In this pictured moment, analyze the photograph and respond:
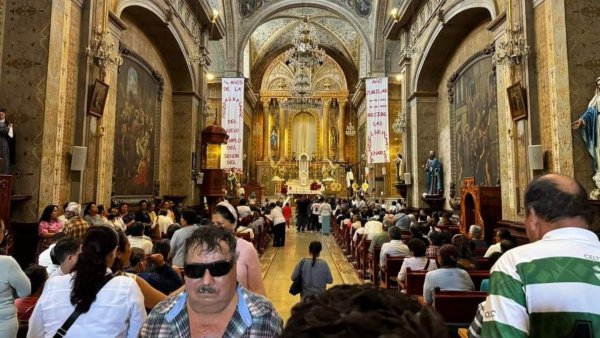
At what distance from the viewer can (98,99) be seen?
7695 mm

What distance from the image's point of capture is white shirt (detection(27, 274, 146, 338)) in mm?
1995

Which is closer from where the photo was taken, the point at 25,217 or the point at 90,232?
the point at 90,232

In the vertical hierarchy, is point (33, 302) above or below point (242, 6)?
below

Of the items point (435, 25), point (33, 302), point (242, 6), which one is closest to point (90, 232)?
point (33, 302)

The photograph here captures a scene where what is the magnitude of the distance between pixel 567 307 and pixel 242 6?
73.7 ft

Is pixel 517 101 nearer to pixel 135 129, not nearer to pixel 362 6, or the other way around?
pixel 135 129

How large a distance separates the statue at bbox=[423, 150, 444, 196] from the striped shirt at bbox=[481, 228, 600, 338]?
37.6 ft

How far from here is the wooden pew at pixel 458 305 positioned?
330 centimetres

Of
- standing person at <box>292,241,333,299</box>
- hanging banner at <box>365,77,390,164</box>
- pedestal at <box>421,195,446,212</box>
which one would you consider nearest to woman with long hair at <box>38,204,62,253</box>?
standing person at <box>292,241,333,299</box>

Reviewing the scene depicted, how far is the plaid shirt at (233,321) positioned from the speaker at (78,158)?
255 inches

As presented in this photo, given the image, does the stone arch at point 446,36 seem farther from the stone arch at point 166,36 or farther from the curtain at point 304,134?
the curtain at point 304,134

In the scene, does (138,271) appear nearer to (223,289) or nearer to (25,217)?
(223,289)

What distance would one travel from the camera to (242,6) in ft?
70.7

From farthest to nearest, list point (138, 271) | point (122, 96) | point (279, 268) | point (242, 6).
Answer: point (242, 6) < point (122, 96) < point (279, 268) < point (138, 271)
